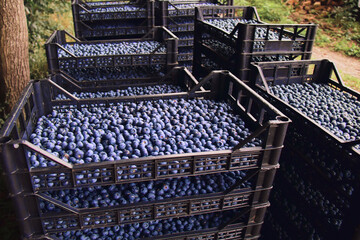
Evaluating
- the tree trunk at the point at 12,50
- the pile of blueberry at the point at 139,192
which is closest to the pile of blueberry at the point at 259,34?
the pile of blueberry at the point at 139,192

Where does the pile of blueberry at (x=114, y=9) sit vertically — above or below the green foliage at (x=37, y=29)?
above

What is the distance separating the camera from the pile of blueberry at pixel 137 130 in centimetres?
183

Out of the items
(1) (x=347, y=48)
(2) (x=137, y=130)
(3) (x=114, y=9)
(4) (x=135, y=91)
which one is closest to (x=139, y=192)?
(2) (x=137, y=130)

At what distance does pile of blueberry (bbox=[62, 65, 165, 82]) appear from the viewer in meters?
3.69

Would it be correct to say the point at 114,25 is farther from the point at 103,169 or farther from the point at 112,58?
the point at 103,169

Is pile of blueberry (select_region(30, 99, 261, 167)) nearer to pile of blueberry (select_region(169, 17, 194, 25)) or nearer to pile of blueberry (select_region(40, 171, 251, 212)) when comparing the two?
pile of blueberry (select_region(40, 171, 251, 212))

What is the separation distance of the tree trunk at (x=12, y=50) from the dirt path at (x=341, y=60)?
289 inches

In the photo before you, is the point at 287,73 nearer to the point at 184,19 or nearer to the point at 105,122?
the point at 105,122

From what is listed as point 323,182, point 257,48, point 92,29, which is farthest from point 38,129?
point 92,29

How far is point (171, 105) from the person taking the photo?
8.13 ft

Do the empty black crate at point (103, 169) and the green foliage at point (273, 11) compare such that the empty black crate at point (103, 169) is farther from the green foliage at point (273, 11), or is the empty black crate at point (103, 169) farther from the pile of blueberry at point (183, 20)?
the green foliage at point (273, 11)

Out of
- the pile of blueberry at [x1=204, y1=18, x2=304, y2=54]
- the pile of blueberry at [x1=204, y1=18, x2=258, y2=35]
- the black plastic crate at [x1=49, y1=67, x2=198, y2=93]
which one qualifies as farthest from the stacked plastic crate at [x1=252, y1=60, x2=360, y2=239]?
the pile of blueberry at [x1=204, y1=18, x2=258, y2=35]

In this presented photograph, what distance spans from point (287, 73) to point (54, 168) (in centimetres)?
248

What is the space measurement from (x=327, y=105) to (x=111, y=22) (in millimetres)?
3852
